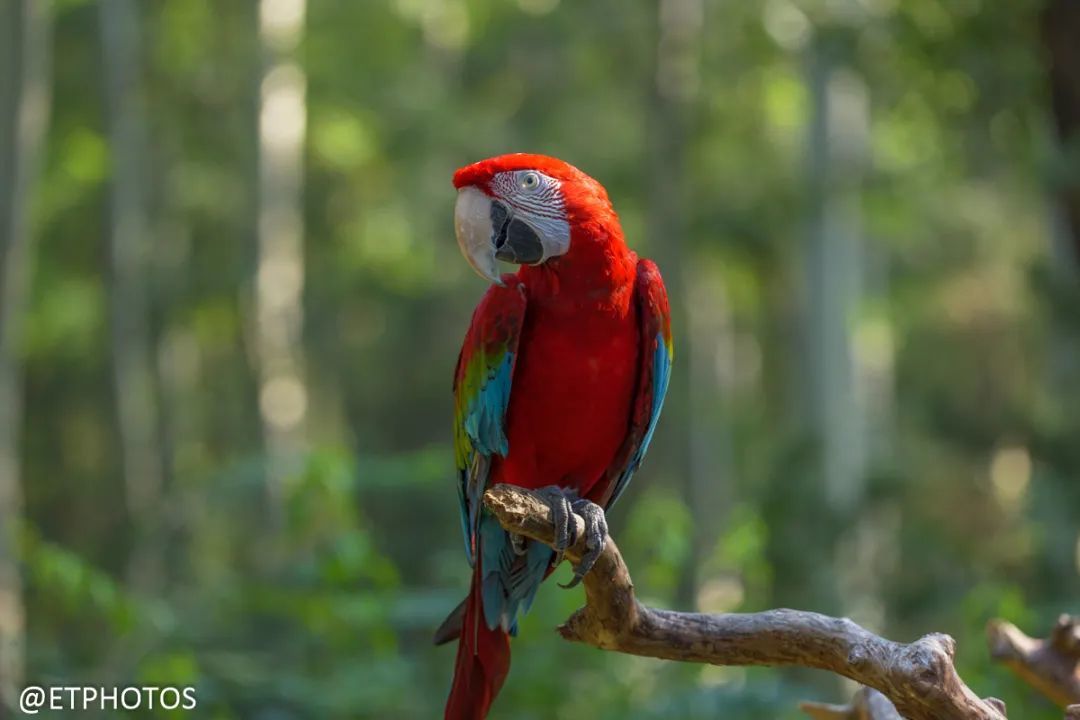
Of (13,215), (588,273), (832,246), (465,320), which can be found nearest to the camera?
(588,273)

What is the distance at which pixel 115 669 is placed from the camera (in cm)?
493

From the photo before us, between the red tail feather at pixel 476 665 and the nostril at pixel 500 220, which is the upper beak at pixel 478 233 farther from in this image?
the red tail feather at pixel 476 665

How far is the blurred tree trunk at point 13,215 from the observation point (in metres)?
4.69

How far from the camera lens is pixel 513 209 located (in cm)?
268

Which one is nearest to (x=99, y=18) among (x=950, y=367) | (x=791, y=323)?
(x=791, y=323)

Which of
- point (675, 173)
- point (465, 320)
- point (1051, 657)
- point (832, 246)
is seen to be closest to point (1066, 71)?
point (675, 173)

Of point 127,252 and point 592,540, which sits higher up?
point 127,252

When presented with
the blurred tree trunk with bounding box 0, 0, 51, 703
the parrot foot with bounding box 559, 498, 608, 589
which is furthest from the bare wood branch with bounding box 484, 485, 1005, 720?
the blurred tree trunk with bounding box 0, 0, 51, 703

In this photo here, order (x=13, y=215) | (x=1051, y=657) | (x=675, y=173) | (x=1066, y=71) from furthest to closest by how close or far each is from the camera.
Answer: (x=675, y=173)
(x=1066, y=71)
(x=13, y=215)
(x=1051, y=657)

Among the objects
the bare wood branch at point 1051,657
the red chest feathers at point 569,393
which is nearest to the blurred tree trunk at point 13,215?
the red chest feathers at point 569,393

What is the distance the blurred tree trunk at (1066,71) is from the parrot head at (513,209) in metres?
3.90

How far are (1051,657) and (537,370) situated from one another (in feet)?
4.29

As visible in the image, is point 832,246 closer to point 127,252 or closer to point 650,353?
point 127,252

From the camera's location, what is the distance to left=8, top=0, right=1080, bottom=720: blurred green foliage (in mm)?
4863
